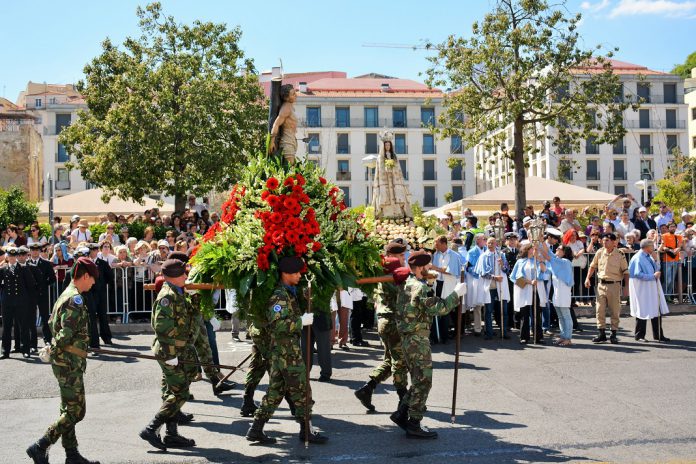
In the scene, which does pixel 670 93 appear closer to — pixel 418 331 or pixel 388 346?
pixel 388 346

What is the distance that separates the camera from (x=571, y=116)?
92.7ft

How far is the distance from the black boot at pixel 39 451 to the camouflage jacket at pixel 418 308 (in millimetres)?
3786

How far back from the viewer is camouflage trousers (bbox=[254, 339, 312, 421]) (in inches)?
336

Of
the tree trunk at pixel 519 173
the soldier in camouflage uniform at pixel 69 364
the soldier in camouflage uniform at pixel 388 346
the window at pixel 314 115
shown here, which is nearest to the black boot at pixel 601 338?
the soldier in camouflage uniform at pixel 388 346

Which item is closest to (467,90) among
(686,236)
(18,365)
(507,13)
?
(507,13)

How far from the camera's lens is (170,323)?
8945 mm

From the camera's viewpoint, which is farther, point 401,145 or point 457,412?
point 401,145

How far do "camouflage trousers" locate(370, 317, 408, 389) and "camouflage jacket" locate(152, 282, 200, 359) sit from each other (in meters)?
2.32

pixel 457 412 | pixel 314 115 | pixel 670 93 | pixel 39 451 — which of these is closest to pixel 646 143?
pixel 670 93

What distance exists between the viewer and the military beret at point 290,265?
338 inches

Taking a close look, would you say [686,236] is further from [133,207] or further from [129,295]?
[133,207]

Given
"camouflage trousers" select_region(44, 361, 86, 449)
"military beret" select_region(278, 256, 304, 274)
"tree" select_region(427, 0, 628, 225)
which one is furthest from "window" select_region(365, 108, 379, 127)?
"camouflage trousers" select_region(44, 361, 86, 449)

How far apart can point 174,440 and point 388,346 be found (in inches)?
108

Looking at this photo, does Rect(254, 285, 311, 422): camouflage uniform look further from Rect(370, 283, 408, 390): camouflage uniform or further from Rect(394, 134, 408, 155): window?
Rect(394, 134, 408, 155): window
